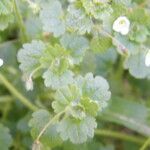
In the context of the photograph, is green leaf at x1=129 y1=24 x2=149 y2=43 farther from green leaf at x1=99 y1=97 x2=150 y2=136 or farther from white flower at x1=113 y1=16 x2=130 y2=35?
green leaf at x1=99 y1=97 x2=150 y2=136

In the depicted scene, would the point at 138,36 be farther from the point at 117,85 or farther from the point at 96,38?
the point at 117,85

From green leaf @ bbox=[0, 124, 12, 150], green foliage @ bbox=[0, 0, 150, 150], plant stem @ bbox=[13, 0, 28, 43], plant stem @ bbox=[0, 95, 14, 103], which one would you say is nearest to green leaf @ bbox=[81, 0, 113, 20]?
green foliage @ bbox=[0, 0, 150, 150]

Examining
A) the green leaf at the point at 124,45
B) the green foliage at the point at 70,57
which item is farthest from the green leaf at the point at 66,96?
the green leaf at the point at 124,45

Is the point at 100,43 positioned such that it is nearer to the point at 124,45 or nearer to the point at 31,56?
the point at 124,45

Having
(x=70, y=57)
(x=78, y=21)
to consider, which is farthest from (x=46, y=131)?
(x=78, y=21)

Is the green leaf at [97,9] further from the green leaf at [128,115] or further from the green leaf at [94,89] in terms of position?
the green leaf at [128,115]

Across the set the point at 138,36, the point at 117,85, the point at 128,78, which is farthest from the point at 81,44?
the point at 128,78
